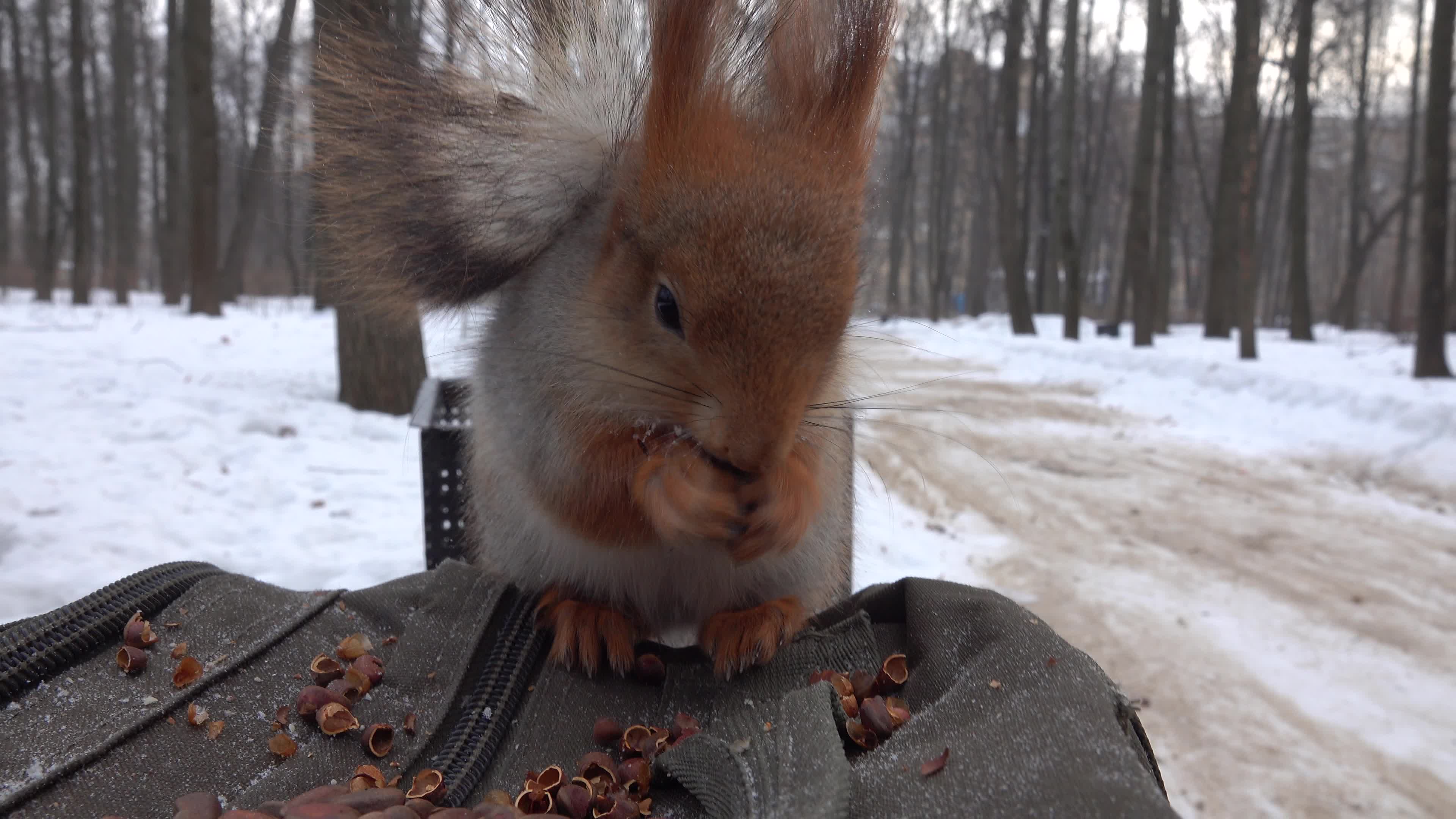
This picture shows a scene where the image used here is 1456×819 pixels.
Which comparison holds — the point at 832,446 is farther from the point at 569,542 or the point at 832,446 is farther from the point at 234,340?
the point at 234,340

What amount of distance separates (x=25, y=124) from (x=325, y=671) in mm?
18711

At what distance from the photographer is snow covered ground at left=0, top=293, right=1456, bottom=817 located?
1.96m

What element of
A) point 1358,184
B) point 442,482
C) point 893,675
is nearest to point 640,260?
point 893,675

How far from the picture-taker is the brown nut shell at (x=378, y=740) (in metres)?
1.33

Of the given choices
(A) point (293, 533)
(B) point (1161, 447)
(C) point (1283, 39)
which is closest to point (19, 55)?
(A) point (293, 533)

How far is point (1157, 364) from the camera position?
8703 mm

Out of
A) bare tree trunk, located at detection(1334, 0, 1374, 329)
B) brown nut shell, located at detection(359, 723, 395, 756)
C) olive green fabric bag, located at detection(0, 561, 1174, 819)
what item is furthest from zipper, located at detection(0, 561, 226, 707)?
bare tree trunk, located at detection(1334, 0, 1374, 329)

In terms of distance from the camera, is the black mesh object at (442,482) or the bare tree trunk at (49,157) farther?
the bare tree trunk at (49,157)

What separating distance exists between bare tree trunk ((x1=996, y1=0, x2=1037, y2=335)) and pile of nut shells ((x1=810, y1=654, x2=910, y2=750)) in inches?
529

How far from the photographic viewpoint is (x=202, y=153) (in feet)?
29.0

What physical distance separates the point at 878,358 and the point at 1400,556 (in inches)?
89.9

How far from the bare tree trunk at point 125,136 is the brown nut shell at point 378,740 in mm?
15211

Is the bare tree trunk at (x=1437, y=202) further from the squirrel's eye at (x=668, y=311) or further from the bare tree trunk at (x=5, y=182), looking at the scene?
the bare tree trunk at (x=5, y=182)

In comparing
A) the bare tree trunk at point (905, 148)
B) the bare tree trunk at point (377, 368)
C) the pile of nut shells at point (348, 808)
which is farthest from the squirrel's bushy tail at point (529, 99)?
the bare tree trunk at point (905, 148)
